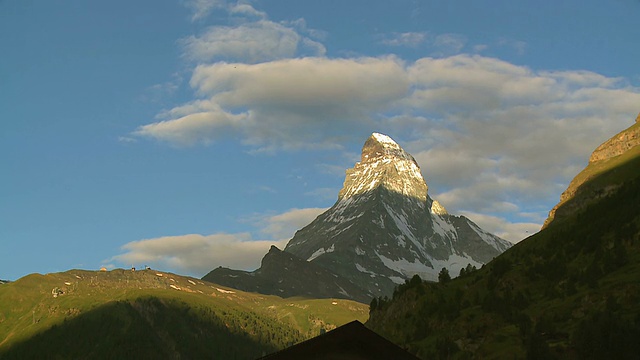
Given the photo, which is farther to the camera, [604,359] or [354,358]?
[604,359]

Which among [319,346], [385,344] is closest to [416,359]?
[385,344]

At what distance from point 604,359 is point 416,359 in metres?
203

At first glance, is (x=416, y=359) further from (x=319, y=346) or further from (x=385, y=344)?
(x=319, y=346)

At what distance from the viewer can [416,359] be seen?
14320 mm

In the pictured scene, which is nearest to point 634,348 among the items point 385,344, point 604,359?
point 604,359

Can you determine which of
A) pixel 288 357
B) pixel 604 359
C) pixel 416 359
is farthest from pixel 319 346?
pixel 604 359

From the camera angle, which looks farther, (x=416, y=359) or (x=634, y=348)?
(x=634, y=348)

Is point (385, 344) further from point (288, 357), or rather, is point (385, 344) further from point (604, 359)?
point (604, 359)

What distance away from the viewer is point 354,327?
15.0 metres

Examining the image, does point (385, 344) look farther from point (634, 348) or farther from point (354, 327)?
point (634, 348)

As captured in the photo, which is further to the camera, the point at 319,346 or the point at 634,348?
the point at 634,348

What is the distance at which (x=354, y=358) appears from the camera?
14.8 meters

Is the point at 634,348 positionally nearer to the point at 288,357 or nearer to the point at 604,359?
the point at 604,359

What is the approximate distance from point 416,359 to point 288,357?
2334 millimetres
